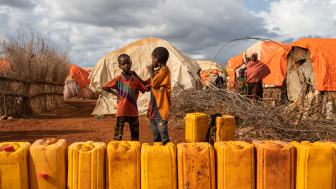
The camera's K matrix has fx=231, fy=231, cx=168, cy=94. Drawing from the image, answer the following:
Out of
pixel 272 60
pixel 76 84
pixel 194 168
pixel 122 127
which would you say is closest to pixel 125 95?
pixel 122 127

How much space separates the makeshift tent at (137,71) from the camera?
887 cm

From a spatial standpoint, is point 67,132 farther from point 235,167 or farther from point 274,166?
point 274,166

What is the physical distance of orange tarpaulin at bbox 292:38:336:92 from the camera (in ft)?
21.4

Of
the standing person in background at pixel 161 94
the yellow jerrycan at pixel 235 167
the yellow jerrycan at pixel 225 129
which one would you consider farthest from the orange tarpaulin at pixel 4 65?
the yellow jerrycan at pixel 235 167

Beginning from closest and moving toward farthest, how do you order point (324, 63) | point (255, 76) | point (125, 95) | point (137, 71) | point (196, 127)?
1. point (125, 95)
2. point (196, 127)
3. point (324, 63)
4. point (255, 76)
5. point (137, 71)

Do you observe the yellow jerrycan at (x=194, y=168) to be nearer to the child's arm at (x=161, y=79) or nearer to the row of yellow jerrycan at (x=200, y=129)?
the child's arm at (x=161, y=79)

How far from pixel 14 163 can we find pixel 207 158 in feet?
4.74

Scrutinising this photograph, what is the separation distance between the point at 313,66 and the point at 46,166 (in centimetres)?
749

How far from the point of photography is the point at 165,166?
1750mm

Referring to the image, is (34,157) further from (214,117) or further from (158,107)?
(214,117)

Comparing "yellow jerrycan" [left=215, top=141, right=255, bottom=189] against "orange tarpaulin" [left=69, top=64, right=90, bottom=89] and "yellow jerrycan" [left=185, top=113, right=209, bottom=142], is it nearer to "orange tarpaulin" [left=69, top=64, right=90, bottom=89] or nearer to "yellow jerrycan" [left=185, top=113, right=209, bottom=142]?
"yellow jerrycan" [left=185, top=113, right=209, bottom=142]

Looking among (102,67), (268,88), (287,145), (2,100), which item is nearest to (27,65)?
(2,100)

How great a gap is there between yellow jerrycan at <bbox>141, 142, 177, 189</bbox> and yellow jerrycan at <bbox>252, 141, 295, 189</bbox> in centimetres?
68

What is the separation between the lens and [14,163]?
5.65ft
